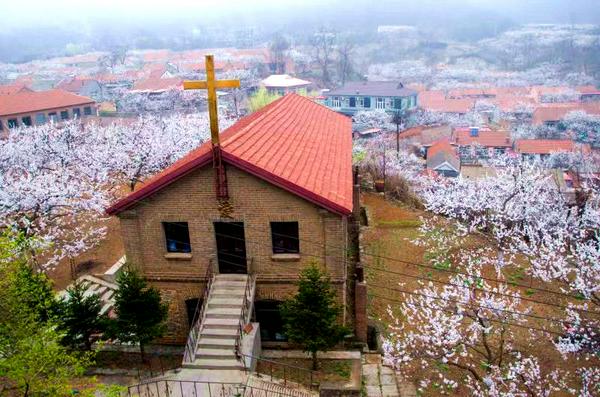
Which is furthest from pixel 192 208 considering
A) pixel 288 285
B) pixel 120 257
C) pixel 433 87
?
pixel 433 87

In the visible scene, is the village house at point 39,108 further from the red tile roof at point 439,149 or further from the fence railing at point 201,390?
the fence railing at point 201,390

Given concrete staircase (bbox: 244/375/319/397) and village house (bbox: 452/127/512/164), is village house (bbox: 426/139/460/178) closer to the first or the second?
village house (bbox: 452/127/512/164)

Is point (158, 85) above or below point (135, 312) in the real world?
above

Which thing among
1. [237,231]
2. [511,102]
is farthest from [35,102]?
[511,102]

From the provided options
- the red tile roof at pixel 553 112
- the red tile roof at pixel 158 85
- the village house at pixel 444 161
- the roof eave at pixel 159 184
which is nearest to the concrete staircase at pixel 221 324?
the roof eave at pixel 159 184

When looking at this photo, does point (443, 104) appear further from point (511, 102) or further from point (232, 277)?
point (232, 277)
